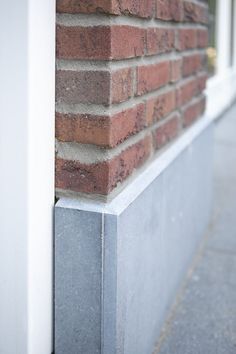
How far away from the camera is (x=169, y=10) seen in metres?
2.29

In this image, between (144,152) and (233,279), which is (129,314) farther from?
(233,279)

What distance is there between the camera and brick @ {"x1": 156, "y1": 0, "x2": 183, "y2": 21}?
2125mm

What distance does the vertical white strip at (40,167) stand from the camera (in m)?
1.53

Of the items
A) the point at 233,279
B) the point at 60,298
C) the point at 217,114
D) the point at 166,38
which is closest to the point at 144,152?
the point at 166,38

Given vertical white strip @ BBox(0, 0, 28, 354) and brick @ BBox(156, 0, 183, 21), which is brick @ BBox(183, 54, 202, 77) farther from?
vertical white strip @ BBox(0, 0, 28, 354)

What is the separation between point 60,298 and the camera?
1747mm

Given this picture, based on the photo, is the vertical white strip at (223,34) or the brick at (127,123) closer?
the brick at (127,123)

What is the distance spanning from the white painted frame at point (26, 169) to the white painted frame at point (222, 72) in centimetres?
581

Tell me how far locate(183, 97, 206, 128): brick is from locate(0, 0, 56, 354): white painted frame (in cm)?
128

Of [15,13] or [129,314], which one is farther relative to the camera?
[129,314]

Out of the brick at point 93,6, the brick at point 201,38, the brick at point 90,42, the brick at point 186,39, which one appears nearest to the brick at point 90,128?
the brick at point 90,42

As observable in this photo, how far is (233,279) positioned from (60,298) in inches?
53.3

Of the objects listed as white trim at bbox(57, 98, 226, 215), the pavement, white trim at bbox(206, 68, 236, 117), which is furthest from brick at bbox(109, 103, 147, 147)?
white trim at bbox(206, 68, 236, 117)

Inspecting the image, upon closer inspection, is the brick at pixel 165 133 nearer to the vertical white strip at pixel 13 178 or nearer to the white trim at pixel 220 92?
the vertical white strip at pixel 13 178
